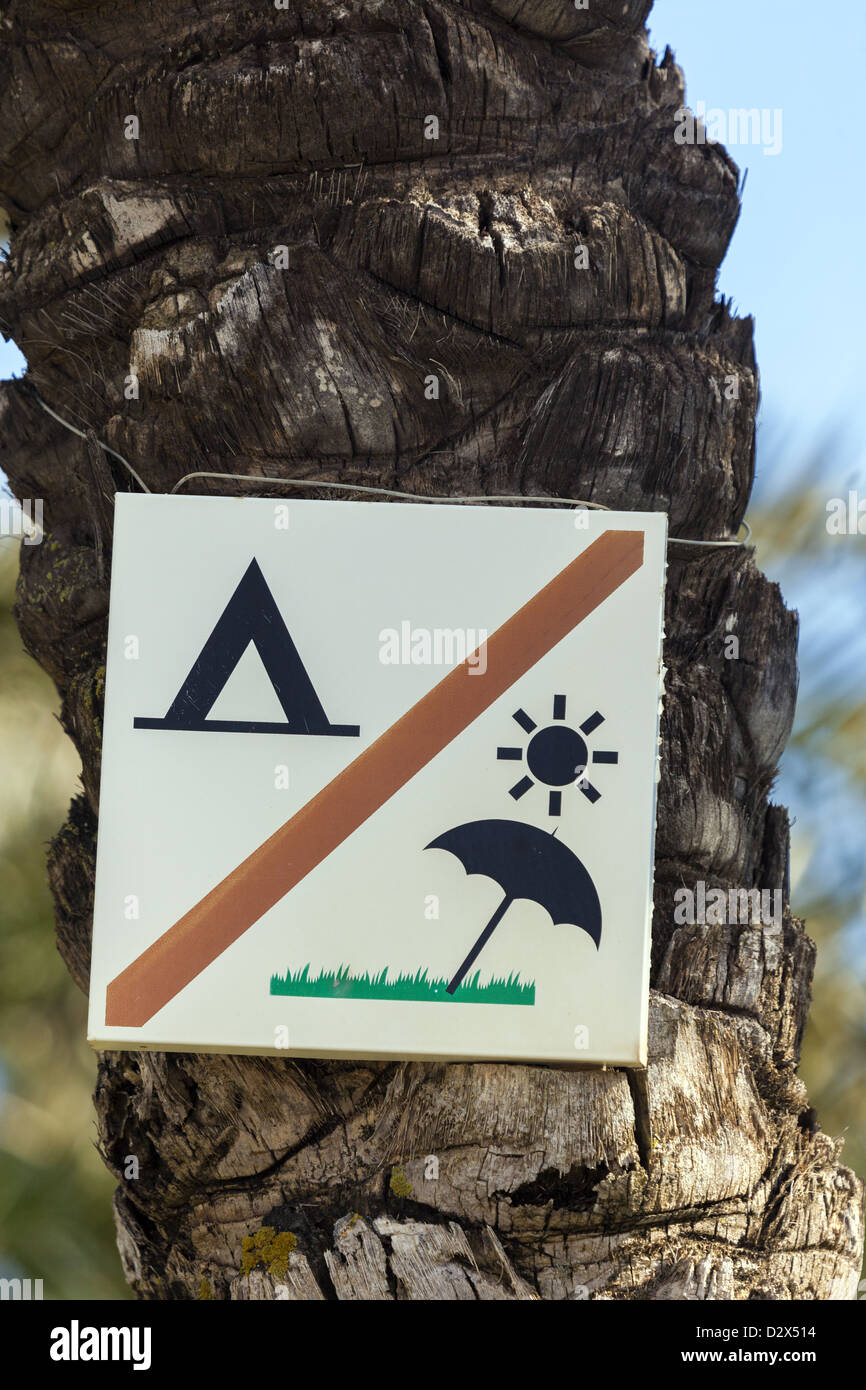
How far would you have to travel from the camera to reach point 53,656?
243 cm

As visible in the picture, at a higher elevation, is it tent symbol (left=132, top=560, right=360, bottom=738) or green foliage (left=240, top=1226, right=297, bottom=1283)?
tent symbol (left=132, top=560, right=360, bottom=738)

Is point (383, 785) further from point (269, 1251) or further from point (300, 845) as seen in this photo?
point (269, 1251)

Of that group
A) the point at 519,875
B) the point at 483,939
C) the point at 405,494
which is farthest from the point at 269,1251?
the point at 405,494

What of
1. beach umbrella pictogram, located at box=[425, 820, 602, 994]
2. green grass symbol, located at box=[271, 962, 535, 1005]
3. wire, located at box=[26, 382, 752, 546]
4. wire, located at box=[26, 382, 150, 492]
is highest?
wire, located at box=[26, 382, 150, 492]

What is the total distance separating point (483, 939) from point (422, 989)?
14 cm

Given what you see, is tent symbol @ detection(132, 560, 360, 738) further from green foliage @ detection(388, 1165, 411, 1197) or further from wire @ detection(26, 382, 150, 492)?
green foliage @ detection(388, 1165, 411, 1197)

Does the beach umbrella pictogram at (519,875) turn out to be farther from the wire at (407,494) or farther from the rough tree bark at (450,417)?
the wire at (407,494)

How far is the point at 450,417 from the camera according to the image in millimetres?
2176

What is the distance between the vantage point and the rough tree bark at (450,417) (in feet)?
6.56

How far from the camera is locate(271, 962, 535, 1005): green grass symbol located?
6.57ft

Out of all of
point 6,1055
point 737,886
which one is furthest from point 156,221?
point 6,1055

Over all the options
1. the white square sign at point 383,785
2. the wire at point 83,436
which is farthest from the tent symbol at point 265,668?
the wire at point 83,436

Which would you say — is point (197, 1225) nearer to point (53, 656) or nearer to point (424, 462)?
point (53, 656)

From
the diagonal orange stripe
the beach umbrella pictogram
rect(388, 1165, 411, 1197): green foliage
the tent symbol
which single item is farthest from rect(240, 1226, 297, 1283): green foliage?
the tent symbol
